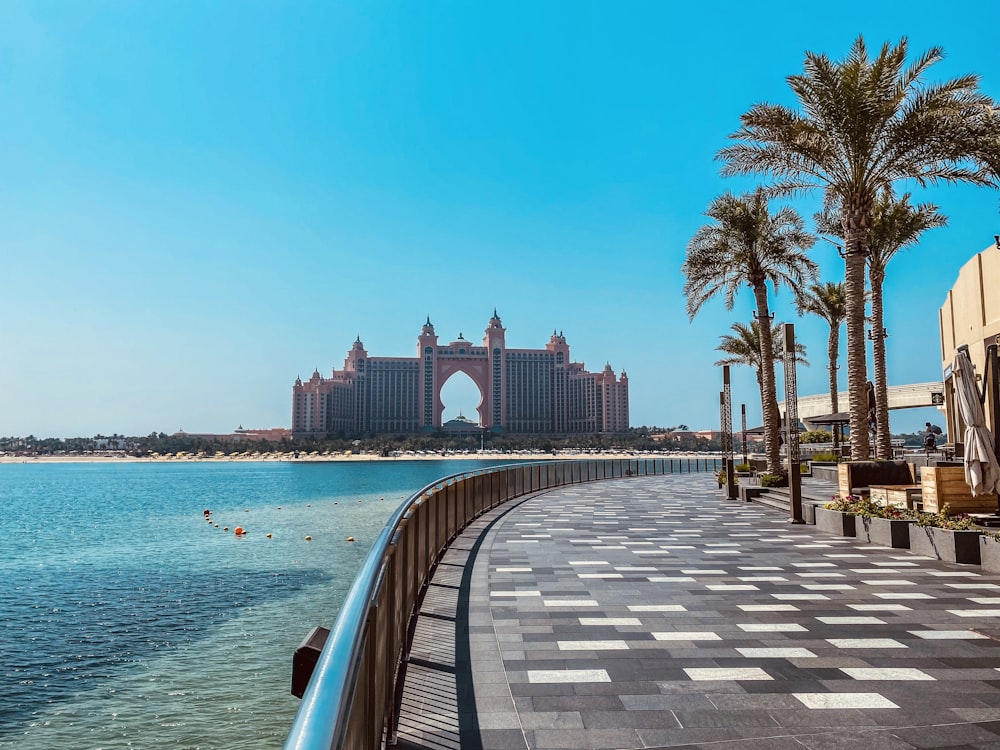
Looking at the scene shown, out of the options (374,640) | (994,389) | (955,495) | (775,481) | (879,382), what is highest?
(879,382)

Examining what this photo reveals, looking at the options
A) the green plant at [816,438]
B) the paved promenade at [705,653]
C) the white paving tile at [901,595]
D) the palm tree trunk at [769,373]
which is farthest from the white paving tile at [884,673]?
the green plant at [816,438]

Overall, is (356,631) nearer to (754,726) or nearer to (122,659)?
(754,726)

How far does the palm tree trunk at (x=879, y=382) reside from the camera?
2012 cm

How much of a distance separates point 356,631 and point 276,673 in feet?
29.3

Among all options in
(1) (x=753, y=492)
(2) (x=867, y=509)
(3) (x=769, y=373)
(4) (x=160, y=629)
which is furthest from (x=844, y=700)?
(3) (x=769, y=373)

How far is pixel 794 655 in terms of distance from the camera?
18.4ft

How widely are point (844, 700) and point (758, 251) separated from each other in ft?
72.0

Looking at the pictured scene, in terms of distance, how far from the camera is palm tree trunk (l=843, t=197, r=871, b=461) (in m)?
16.8

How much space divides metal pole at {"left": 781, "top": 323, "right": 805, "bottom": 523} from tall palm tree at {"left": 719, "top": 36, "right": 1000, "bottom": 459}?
1.53m

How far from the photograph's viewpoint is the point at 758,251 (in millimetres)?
24656

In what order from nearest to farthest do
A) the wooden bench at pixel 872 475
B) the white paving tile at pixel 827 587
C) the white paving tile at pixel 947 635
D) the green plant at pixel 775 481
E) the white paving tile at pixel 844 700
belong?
1. the white paving tile at pixel 844 700
2. the white paving tile at pixel 947 635
3. the white paving tile at pixel 827 587
4. the wooden bench at pixel 872 475
5. the green plant at pixel 775 481

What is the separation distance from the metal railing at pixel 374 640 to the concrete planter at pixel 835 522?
23.6 feet

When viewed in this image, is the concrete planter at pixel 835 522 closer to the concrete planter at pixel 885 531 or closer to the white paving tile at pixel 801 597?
the concrete planter at pixel 885 531

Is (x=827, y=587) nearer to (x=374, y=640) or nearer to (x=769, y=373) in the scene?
(x=374, y=640)
